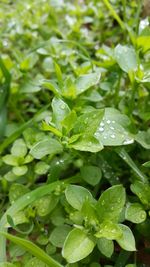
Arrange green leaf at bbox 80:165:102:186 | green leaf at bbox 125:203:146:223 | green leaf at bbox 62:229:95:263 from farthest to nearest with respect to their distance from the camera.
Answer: green leaf at bbox 80:165:102:186, green leaf at bbox 125:203:146:223, green leaf at bbox 62:229:95:263

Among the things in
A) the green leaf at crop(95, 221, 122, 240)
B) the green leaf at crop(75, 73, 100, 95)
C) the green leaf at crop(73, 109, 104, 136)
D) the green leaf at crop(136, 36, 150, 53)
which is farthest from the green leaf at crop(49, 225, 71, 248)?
the green leaf at crop(136, 36, 150, 53)

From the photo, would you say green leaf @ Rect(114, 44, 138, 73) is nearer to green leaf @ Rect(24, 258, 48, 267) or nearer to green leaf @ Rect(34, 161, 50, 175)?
green leaf @ Rect(34, 161, 50, 175)

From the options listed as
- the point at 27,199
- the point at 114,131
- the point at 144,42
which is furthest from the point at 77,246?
the point at 144,42

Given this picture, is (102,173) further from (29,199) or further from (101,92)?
(101,92)

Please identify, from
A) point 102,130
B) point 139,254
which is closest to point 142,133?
point 102,130

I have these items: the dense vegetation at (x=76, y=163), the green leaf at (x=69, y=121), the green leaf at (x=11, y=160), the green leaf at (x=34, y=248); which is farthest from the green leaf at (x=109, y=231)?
the green leaf at (x=11, y=160)

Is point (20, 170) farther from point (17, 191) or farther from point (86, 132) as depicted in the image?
point (86, 132)

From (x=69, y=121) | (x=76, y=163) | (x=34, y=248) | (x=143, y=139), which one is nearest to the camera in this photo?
(x=34, y=248)
